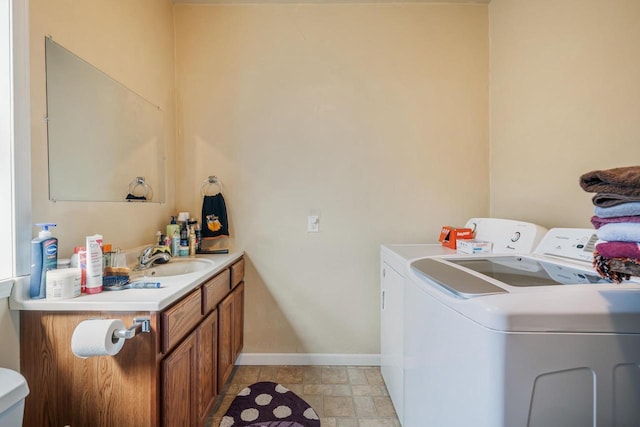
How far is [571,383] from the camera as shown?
2.20 feet

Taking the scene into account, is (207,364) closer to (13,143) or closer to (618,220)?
(13,143)

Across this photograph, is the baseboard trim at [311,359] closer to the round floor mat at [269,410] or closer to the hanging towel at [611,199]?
the round floor mat at [269,410]

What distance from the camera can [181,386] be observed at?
3.62 feet

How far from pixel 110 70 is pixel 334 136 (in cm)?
138

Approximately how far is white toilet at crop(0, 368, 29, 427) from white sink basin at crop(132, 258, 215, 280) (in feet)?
2.28

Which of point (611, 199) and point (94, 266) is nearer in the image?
point (611, 199)

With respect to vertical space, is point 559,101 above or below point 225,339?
above

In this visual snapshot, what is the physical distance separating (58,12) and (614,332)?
88.8 inches

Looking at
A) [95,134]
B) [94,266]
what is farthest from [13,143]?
[94,266]

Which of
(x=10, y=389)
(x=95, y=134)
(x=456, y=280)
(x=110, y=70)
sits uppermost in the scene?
(x=110, y=70)

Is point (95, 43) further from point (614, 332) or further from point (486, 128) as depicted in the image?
point (486, 128)

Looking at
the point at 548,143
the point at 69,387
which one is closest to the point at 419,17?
the point at 548,143

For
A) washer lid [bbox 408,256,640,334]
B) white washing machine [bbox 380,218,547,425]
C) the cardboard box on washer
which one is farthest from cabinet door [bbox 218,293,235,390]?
the cardboard box on washer

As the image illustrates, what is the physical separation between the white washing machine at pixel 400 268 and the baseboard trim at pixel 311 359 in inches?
8.7
